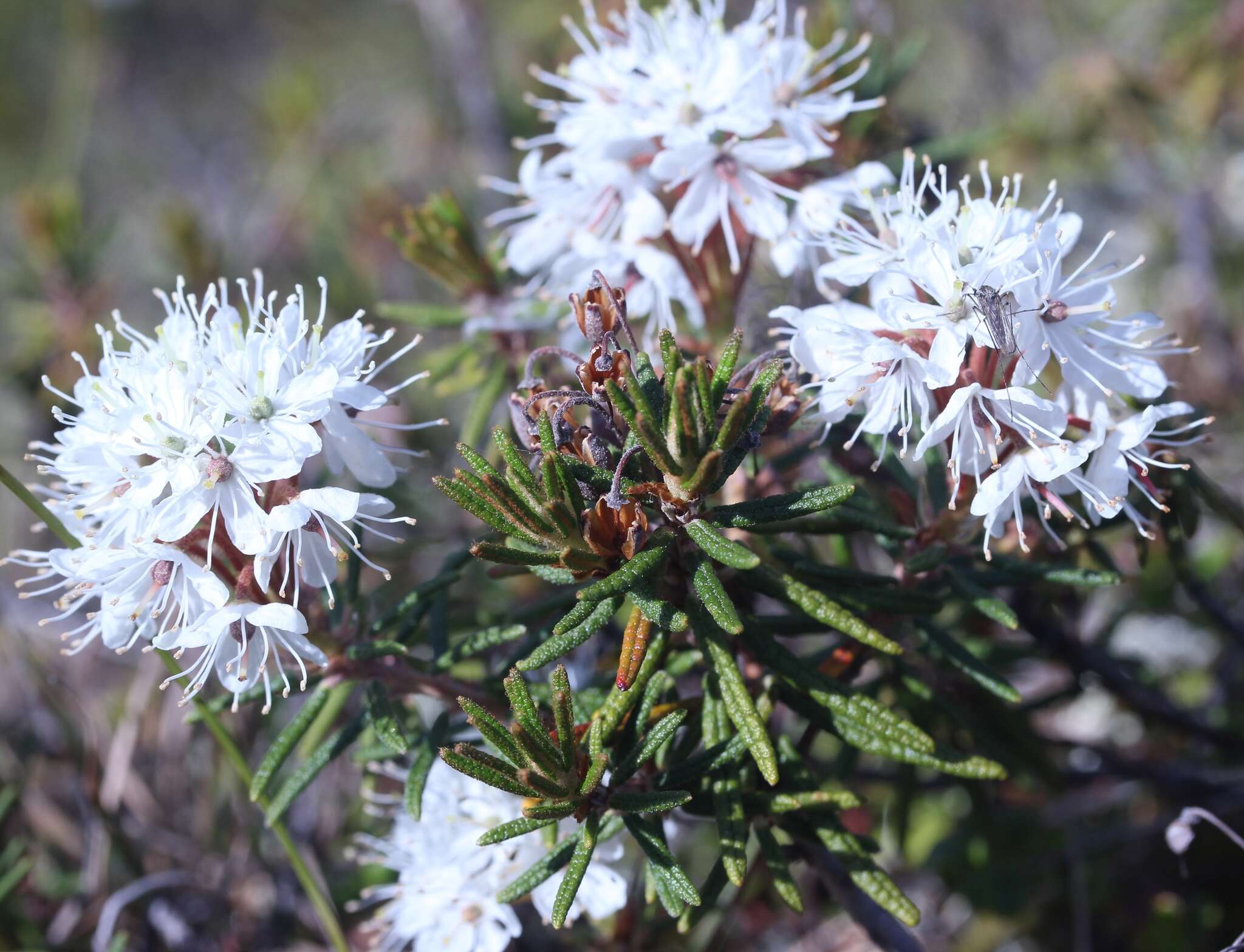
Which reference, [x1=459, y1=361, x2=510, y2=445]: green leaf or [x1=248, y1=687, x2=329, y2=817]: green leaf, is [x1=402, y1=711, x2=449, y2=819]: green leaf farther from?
[x1=459, y1=361, x2=510, y2=445]: green leaf

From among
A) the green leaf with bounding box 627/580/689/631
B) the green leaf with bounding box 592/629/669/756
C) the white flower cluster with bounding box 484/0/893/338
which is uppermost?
the white flower cluster with bounding box 484/0/893/338

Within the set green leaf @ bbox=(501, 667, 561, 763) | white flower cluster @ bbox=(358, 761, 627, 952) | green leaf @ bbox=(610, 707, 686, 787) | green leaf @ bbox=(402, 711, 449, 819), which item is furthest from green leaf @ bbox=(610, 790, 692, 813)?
green leaf @ bbox=(402, 711, 449, 819)

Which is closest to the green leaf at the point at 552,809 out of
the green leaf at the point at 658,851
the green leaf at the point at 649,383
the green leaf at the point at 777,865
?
the green leaf at the point at 658,851

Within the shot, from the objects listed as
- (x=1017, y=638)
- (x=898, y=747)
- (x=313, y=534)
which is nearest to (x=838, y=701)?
(x=898, y=747)

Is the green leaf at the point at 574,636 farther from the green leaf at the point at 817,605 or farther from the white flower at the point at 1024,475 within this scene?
the white flower at the point at 1024,475

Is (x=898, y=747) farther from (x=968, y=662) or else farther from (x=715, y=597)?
(x=715, y=597)
